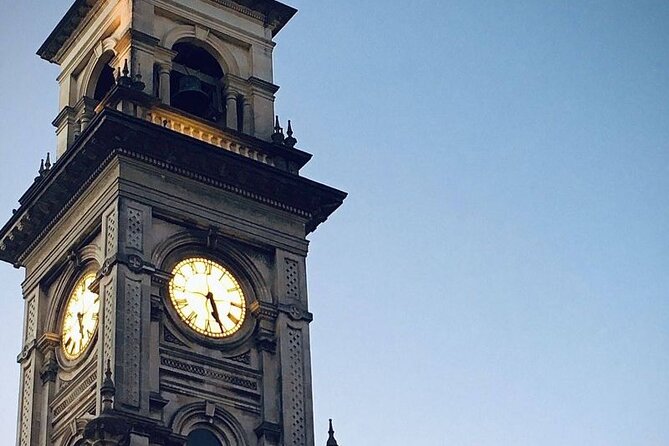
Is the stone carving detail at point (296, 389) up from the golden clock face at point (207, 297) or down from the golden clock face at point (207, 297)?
down

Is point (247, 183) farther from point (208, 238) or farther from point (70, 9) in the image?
point (70, 9)

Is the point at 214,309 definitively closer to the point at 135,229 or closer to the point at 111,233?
the point at 135,229

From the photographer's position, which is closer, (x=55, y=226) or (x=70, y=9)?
(x=55, y=226)

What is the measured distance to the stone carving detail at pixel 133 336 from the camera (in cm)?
4300

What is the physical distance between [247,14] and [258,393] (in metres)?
12.9

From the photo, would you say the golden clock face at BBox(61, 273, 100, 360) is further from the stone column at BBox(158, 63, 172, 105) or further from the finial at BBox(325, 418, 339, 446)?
the finial at BBox(325, 418, 339, 446)

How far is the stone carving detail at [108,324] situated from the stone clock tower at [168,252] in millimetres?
50

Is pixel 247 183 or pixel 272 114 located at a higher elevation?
pixel 272 114

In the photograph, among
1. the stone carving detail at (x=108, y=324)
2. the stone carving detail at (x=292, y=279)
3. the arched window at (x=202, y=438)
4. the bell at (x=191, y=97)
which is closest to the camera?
the stone carving detail at (x=108, y=324)

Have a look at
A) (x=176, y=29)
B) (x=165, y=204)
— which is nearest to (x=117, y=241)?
(x=165, y=204)

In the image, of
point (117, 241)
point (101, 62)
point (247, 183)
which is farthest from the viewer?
point (101, 62)

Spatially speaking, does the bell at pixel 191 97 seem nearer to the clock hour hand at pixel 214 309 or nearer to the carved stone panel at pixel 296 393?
the clock hour hand at pixel 214 309

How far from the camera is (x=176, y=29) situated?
51.1 m

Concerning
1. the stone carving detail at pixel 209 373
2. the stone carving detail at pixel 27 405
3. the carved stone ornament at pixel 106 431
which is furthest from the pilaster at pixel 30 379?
the carved stone ornament at pixel 106 431
